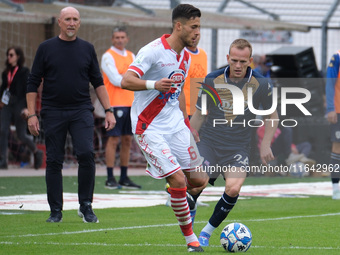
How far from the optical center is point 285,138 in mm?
17594

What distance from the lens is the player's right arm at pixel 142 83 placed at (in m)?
6.59

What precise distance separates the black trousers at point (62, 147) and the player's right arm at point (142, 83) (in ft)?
7.25

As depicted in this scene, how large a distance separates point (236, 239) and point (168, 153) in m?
0.89

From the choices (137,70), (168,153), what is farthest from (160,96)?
(168,153)

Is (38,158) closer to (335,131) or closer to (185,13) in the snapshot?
(335,131)

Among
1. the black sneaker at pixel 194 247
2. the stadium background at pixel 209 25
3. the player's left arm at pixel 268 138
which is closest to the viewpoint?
the black sneaker at pixel 194 247

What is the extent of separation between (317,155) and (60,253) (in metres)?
12.2

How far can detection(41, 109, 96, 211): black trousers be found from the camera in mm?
8898

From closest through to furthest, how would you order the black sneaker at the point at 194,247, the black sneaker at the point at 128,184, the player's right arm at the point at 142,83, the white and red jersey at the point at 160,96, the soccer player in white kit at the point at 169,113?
the player's right arm at the point at 142,83 < the black sneaker at the point at 194,247 < the soccer player in white kit at the point at 169,113 < the white and red jersey at the point at 160,96 < the black sneaker at the point at 128,184

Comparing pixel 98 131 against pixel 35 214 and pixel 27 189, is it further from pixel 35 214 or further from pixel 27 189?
pixel 35 214

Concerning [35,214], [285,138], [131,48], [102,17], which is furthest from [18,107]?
[35,214]

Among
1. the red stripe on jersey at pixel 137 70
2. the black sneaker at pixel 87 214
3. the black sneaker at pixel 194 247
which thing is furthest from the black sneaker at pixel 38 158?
the black sneaker at pixel 194 247

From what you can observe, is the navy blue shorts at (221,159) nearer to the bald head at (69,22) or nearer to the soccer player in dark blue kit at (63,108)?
the soccer player in dark blue kit at (63,108)

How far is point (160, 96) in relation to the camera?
23.4 ft
